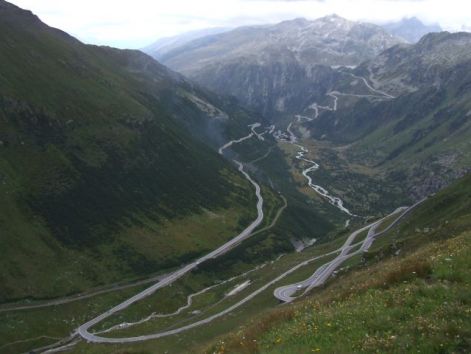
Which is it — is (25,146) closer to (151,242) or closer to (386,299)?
(151,242)

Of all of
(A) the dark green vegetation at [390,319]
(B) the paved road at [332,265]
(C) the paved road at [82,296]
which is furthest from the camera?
(C) the paved road at [82,296]

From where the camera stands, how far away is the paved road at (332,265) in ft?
357

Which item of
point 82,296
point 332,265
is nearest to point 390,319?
point 332,265

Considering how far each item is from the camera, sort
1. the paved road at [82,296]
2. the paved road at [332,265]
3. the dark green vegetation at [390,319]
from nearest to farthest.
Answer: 1. the dark green vegetation at [390,319]
2. the paved road at [332,265]
3. the paved road at [82,296]

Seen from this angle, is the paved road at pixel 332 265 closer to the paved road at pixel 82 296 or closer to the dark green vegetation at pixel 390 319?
the dark green vegetation at pixel 390 319

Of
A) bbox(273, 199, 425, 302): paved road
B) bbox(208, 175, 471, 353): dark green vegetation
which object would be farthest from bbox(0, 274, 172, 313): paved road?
bbox(208, 175, 471, 353): dark green vegetation

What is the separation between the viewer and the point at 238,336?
31688mm

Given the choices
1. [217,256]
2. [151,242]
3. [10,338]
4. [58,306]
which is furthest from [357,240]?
[10,338]

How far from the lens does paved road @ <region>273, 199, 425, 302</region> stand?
109m

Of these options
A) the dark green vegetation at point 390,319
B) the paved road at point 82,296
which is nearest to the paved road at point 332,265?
the dark green vegetation at point 390,319

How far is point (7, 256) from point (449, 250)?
140 metres

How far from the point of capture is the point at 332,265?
133 m

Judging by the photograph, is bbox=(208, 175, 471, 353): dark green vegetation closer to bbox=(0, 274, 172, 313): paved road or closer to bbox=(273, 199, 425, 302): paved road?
bbox=(273, 199, 425, 302): paved road

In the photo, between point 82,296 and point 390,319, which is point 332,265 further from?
point 390,319
